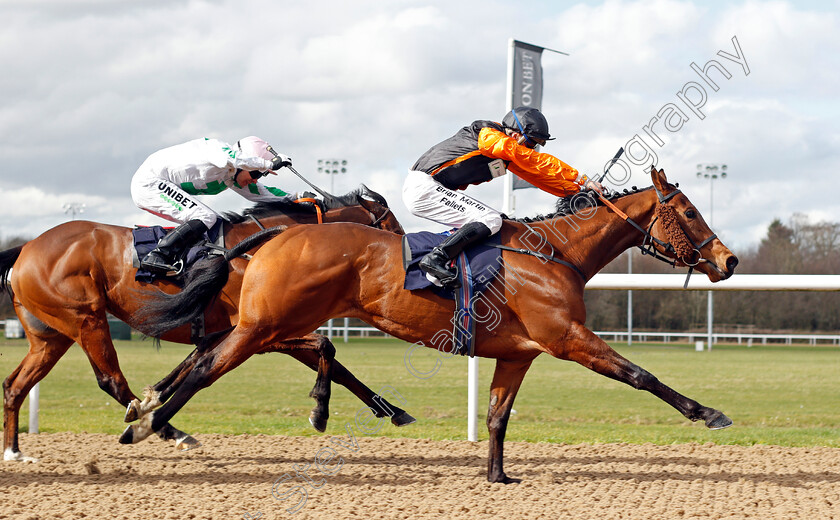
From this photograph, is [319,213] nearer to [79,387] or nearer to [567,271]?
[567,271]

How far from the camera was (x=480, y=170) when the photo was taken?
5090mm

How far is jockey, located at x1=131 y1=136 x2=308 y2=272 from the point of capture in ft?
17.8

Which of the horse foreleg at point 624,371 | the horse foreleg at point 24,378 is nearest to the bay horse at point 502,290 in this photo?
the horse foreleg at point 624,371

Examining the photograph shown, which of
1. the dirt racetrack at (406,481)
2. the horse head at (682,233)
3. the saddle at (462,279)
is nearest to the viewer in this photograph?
the dirt racetrack at (406,481)

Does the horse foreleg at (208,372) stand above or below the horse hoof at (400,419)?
Result: above

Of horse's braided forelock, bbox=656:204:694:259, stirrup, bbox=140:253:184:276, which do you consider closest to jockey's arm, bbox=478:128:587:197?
horse's braided forelock, bbox=656:204:694:259

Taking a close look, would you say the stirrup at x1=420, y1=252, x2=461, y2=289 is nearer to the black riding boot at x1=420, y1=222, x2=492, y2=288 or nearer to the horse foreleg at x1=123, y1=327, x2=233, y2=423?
the black riding boot at x1=420, y1=222, x2=492, y2=288

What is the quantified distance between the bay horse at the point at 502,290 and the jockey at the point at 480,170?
0.65ft

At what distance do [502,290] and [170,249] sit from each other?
2.08m

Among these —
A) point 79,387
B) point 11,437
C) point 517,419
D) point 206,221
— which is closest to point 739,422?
point 517,419

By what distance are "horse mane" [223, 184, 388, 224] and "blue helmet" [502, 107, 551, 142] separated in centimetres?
112

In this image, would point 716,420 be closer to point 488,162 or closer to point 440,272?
point 440,272

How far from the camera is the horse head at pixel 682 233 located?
4.84m

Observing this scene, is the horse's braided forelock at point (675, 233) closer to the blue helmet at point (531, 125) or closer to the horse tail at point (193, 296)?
the blue helmet at point (531, 125)
